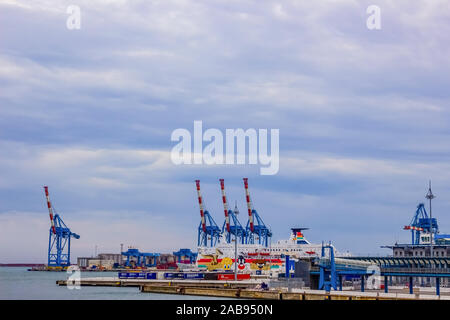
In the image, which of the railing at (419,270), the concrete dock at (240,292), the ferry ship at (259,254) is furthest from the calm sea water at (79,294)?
the ferry ship at (259,254)

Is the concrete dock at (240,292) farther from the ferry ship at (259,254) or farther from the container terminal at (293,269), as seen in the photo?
the ferry ship at (259,254)

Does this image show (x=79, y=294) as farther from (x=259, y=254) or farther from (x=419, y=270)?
(x=259, y=254)

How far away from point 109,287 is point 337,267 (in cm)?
3983

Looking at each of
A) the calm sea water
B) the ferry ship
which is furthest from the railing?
the ferry ship

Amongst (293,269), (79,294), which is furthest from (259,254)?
(79,294)

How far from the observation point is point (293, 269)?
10731 centimetres

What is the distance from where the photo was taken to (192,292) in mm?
73312

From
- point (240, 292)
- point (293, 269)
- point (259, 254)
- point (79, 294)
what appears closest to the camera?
point (240, 292)

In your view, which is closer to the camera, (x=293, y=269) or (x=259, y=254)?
(x=293, y=269)

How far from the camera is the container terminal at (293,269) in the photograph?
62.8 m

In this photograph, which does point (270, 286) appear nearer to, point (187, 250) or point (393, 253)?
point (393, 253)

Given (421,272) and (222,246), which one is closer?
(421,272)

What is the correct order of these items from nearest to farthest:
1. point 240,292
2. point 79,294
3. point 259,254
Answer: point 240,292, point 79,294, point 259,254
